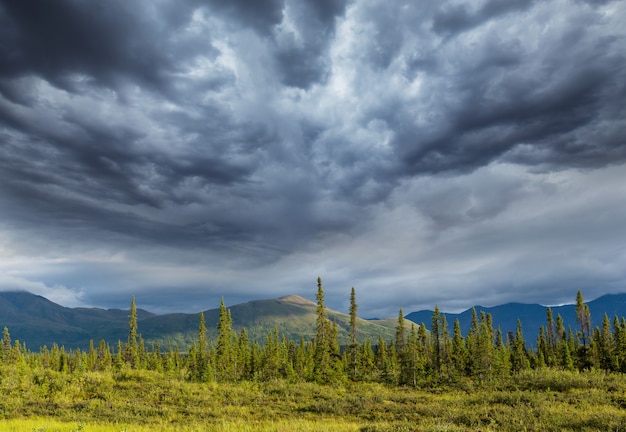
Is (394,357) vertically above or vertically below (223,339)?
below

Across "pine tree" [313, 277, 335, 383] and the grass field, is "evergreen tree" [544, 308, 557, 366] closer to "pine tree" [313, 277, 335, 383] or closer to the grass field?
"pine tree" [313, 277, 335, 383]

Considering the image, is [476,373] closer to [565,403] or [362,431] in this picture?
[565,403]

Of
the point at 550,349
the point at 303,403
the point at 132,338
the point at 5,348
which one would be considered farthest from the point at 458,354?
the point at 5,348

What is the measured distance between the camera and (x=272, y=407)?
30.4 meters

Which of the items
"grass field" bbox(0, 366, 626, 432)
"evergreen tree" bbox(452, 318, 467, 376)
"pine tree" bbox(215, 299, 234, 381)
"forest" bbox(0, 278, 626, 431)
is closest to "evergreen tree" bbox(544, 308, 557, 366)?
"evergreen tree" bbox(452, 318, 467, 376)

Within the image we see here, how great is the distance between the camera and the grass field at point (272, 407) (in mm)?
17531

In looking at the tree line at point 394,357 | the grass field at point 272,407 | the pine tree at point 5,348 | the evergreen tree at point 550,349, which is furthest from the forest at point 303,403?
the pine tree at point 5,348

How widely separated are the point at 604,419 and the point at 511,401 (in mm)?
10971

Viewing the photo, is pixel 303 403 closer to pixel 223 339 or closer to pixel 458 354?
pixel 223 339

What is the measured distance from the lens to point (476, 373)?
87500 mm

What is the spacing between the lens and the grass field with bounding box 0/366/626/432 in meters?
17.5

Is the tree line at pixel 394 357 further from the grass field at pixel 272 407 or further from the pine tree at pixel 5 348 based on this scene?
the grass field at pixel 272 407

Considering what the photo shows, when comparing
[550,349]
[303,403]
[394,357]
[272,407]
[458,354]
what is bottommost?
[394,357]

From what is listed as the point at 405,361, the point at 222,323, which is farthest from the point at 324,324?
the point at 222,323
